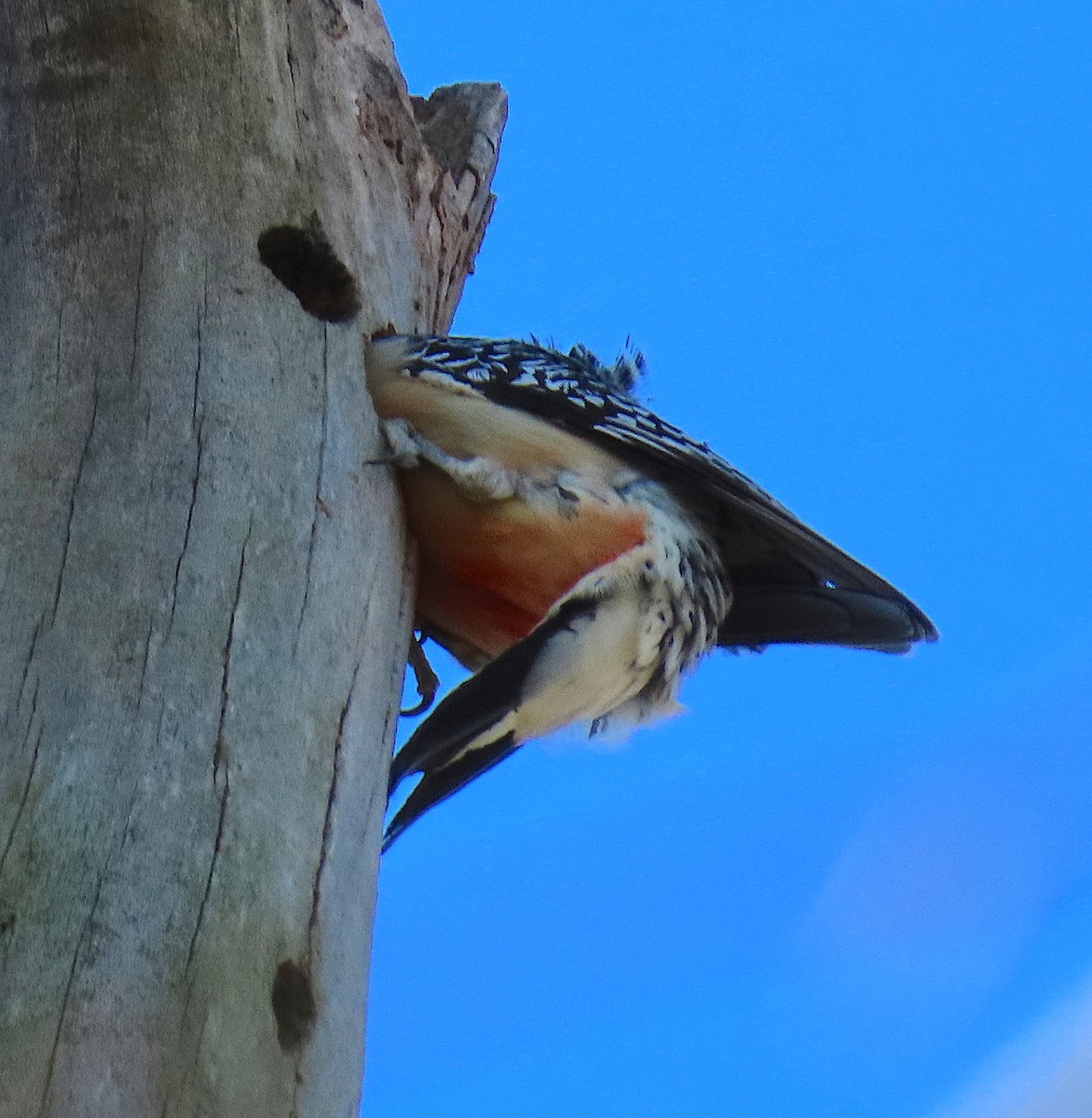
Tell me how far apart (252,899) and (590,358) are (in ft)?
7.91

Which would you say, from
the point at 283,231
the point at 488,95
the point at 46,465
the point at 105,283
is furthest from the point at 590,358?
the point at 46,465

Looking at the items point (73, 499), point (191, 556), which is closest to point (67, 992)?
point (191, 556)

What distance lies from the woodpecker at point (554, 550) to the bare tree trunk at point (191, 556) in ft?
0.59

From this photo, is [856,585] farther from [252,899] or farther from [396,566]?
[252,899]

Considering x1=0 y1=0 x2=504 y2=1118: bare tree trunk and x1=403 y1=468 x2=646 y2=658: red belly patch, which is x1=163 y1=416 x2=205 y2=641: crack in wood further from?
x1=403 y1=468 x2=646 y2=658: red belly patch

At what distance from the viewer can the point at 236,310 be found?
3.01 metres

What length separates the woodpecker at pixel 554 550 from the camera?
318cm

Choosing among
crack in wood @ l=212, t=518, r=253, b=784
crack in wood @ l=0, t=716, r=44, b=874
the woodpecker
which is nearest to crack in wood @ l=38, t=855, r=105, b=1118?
crack in wood @ l=0, t=716, r=44, b=874

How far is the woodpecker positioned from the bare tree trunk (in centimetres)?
18

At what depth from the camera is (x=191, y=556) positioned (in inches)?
103

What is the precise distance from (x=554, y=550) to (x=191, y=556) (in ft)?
3.08

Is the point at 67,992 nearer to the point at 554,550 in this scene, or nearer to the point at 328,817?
the point at 328,817

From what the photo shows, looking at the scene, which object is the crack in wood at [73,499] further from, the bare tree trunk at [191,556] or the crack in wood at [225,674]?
the crack in wood at [225,674]

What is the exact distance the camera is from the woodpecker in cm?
318
